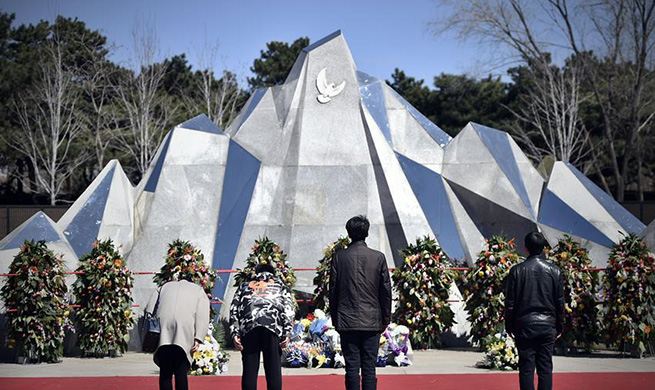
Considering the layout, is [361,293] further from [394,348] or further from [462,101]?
[462,101]

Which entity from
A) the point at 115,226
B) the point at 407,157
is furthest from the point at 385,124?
the point at 115,226

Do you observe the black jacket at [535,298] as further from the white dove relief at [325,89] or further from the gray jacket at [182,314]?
the white dove relief at [325,89]

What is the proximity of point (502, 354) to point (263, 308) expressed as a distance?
16.1 feet

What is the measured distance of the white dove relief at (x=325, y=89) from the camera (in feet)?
52.4

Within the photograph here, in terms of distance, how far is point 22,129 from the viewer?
129 ft

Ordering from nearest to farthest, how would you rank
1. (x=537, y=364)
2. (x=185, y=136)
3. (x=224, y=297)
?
(x=537, y=364) → (x=224, y=297) → (x=185, y=136)

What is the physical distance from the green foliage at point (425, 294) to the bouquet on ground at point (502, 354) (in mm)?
2219

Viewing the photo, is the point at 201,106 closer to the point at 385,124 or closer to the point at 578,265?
the point at 385,124

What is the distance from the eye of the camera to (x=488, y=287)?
13477mm

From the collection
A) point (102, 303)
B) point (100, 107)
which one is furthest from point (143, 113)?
point (102, 303)

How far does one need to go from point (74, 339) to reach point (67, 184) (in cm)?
3170

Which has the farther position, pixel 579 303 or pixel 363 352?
pixel 579 303

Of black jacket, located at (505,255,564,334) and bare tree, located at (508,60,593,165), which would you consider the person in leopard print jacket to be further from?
bare tree, located at (508,60,593,165)

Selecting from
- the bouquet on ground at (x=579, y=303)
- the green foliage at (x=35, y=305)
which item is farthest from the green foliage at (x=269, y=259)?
the bouquet on ground at (x=579, y=303)
